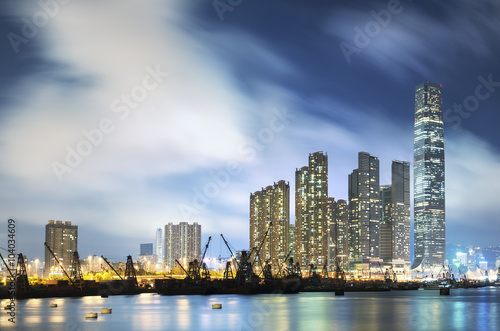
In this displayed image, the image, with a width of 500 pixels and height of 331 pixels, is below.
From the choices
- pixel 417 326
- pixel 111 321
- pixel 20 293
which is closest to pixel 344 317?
pixel 417 326

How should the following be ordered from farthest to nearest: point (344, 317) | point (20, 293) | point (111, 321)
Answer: point (20, 293) → point (344, 317) → point (111, 321)

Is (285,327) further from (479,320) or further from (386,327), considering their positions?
(479,320)

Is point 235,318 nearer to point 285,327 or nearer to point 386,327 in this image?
point 285,327

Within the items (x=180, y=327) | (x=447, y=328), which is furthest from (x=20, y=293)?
(x=447, y=328)

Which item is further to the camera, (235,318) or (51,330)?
(235,318)

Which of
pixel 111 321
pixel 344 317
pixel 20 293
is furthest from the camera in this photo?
pixel 20 293

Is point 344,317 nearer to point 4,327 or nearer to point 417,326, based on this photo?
point 417,326

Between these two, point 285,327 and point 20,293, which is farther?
point 20,293

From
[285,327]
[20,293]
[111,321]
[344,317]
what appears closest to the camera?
[285,327]
